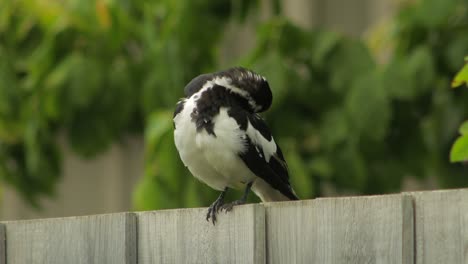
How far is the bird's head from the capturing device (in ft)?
12.5

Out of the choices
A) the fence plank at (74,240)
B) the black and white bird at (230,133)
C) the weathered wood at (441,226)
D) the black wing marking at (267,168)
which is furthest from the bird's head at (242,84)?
the weathered wood at (441,226)

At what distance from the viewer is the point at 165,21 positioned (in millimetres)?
5793

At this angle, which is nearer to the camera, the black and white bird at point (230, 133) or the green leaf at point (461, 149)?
the green leaf at point (461, 149)

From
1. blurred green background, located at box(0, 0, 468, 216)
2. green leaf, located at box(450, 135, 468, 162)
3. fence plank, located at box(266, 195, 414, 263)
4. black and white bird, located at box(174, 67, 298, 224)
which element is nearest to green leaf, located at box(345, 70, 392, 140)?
blurred green background, located at box(0, 0, 468, 216)

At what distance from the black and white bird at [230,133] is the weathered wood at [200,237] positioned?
828 millimetres

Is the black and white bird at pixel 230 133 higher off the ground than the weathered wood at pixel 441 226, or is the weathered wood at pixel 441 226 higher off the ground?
the black and white bird at pixel 230 133

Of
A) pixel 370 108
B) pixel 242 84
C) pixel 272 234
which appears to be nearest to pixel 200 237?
pixel 272 234

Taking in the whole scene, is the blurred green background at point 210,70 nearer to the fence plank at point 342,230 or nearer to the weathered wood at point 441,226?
the fence plank at point 342,230

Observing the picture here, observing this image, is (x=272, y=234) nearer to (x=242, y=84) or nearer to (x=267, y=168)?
(x=267, y=168)

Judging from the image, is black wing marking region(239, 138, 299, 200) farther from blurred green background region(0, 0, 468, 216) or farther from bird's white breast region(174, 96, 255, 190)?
blurred green background region(0, 0, 468, 216)

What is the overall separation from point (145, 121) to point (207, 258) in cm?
349

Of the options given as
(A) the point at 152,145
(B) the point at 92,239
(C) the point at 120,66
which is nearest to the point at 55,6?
(C) the point at 120,66

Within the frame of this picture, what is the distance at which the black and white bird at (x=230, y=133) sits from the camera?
371 centimetres

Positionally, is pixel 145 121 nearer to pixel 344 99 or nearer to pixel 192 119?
pixel 344 99
